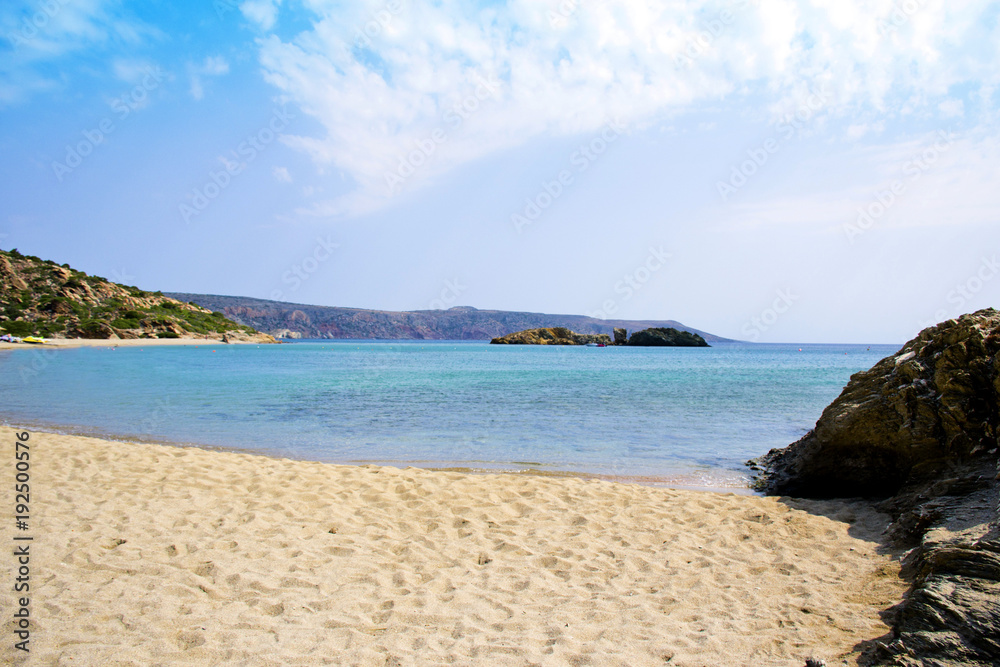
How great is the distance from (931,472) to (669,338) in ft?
433

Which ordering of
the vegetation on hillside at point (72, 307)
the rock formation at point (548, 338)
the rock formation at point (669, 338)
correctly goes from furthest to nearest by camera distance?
the rock formation at point (548, 338)
the rock formation at point (669, 338)
the vegetation on hillside at point (72, 307)

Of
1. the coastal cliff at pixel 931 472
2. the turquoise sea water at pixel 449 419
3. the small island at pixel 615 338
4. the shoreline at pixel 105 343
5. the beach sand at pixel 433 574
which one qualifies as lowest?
the shoreline at pixel 105 343

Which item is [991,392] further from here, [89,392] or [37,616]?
[89,392]

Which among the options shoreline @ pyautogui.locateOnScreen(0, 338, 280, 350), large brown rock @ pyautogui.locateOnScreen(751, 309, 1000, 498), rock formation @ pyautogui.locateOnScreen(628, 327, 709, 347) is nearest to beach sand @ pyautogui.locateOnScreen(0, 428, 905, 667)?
→ large brown rock @ pyautogui.locateOnScreen(751, 309, 1000, 498)

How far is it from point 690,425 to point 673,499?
8.04 metres

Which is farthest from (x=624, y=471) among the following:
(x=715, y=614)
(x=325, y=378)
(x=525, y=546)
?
(x=325, y=378)

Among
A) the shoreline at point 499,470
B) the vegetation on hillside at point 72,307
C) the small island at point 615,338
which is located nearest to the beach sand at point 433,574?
the shoreline at point 499,470

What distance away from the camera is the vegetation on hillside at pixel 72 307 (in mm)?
67562

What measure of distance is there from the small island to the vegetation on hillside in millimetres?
83619

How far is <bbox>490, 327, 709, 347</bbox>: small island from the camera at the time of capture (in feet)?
434

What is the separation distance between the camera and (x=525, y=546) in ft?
17.2

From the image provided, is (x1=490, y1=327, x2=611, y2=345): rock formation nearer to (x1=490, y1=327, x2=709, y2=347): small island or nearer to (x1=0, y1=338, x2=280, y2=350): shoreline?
(x1=490, y1=327, x2=709, y2=347): small island

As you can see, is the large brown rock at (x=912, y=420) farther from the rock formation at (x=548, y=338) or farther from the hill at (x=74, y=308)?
the rock formation at (x=548, y=338)

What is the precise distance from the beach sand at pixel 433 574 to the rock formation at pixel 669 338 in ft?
430
